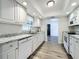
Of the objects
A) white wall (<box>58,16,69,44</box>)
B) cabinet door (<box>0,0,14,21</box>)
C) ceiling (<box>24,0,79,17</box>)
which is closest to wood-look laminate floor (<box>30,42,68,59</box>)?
cabinet door (<box>0,0,14,21</box>)

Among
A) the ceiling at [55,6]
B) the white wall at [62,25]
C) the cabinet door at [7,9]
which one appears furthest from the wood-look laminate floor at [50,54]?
the ceiling at [55,6]

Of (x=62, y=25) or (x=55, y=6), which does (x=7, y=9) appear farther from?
(x=62, y=25)

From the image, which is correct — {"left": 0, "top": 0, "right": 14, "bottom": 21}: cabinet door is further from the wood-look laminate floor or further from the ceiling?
the wood-look laminate floor

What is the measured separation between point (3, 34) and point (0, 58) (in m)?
0.87

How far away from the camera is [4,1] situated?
1.79 m


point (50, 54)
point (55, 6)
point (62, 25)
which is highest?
point (55, 6)

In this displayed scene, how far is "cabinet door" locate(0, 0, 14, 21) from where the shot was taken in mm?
1723

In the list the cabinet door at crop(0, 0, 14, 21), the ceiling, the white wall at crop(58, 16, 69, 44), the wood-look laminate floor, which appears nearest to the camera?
the cabinet door at crop(0, 0, 14, 21)

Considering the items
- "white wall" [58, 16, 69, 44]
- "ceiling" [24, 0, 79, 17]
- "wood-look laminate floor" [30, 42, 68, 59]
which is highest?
"ceiling" [24, 0, 79, 17]

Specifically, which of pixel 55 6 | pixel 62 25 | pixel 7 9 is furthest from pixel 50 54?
pixel 62 25

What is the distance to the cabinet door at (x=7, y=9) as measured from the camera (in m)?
1.72

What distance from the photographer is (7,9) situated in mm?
1910

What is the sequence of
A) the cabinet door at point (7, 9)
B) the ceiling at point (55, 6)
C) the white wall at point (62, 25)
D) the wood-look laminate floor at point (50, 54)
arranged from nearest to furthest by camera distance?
the cabinet door at point (7, 9)
the wood-look laminate floor at point (50, 54)
the ceiling at point (55, 6)
the white wall at point (62, 25)

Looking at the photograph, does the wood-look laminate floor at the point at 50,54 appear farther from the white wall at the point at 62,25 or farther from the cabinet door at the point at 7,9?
the white wall at the point at 62,25
